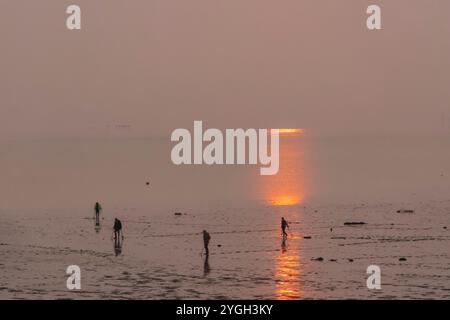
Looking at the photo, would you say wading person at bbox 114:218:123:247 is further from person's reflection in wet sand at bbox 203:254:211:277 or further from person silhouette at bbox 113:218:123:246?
person's reflection in wet sand at bbox 203:254:211:277

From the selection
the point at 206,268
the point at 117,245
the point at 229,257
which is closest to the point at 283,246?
the point at 229,257

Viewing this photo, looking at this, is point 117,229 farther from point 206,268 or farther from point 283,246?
point 283,246

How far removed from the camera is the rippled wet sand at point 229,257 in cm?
3616

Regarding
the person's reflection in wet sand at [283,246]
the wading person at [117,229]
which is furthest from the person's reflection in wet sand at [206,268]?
the wading person at [117,229]

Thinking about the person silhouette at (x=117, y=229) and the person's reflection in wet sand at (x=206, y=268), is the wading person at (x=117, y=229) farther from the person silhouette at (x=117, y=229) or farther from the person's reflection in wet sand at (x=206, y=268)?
the person's reflection in wet sand at (x=206, y=268)

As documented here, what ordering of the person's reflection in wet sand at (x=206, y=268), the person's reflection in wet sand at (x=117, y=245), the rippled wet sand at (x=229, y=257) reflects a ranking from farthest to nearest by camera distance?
the person's reflection in wet sand at (x=117, y=245)
the person's reflection in wet sand at (x=206, y=268)
the rippled wet sand at (x=229, y=257)

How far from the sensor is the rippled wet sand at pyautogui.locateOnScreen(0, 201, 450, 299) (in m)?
36.2

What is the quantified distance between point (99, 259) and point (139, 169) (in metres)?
145

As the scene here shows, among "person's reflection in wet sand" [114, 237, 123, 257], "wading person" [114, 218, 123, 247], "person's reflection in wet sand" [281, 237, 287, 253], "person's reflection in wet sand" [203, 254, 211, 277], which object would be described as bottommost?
"person's reflection in wet sand" [281, 237, 287, 253]

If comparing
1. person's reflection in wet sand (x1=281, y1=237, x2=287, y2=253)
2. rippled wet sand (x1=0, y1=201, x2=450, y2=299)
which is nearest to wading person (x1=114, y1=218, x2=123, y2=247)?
rippled wet sand (x1=0, y1=201, x2=450, y2=299)

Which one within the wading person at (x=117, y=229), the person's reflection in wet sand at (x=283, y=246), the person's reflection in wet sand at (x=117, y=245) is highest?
the wading person at (x=117, y=229)

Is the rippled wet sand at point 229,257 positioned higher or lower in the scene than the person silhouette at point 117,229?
lower
